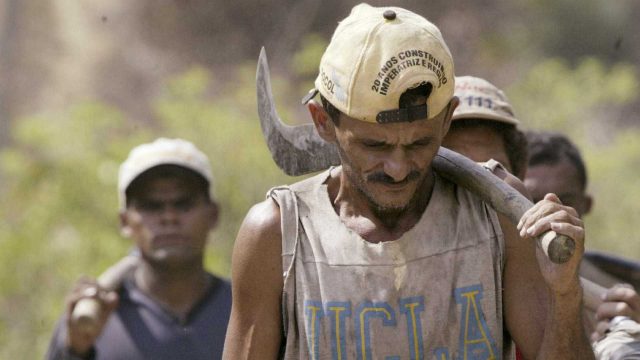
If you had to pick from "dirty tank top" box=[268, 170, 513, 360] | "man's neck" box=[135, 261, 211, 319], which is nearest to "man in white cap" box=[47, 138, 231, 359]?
"man's neck" box=[135, 261, 211, 319]

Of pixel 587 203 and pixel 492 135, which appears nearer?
pixel 492 135

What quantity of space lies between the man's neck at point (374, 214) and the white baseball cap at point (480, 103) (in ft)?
3.36

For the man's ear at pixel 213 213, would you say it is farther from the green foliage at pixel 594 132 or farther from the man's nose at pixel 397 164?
the green foliage at pixel 594 132

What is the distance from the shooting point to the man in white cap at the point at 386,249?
134 inches

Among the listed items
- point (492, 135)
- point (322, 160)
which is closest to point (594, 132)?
point (492, 135)

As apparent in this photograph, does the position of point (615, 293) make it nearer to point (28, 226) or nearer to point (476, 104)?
point (476, 104)

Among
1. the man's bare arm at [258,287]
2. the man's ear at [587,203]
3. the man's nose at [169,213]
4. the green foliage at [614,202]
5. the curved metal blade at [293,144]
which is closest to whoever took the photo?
the man's bare arm at [258,287]

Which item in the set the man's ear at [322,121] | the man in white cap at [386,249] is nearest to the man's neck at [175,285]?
the man in white cap at [386,249]

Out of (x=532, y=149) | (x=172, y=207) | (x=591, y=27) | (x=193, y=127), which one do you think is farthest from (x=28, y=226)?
(x=591, y=27)

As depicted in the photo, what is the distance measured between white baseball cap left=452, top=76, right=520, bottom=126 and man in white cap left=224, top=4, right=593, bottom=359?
41.4 inches

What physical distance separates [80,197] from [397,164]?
21.3 feet

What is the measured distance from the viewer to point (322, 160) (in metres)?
3.94

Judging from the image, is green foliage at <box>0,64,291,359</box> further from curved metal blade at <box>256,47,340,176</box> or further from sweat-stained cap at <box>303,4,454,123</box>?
sweat-stained cap at <box>303,4,454,123</box>

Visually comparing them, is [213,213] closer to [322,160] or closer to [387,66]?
[322,160]
